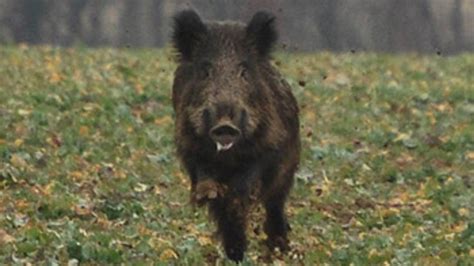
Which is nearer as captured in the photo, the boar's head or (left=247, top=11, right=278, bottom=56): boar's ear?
the boar's head

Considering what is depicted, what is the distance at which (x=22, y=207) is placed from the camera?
14258 mm

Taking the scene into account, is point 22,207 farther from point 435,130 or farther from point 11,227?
point 435,130

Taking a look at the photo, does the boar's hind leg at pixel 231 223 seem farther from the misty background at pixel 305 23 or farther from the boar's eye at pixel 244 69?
the misty background at pixel 305 23

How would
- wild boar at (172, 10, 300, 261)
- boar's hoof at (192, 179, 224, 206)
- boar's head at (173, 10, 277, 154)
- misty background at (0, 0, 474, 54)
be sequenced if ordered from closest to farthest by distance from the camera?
boar's head at (173, 10, 277, 154) < wild boar at (172, 10, 300, 261) < boar's hoof at (192, 179, 224, 206) < misty background at (0, 0, 474, 54)

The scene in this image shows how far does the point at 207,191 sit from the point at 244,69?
0.97m

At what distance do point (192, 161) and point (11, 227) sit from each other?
196cm

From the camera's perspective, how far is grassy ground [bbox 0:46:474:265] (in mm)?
12820

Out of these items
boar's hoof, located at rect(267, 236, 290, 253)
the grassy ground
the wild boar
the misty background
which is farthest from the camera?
the misty background

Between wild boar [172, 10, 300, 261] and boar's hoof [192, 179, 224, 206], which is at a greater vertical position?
wild boar [172, 10, 300, 261]

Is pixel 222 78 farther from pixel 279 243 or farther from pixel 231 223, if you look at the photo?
pixel 279 243

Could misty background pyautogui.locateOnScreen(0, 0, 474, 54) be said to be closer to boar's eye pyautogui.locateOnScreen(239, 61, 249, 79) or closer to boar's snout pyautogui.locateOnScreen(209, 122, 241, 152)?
boar's eye pyautogui.locateOnScreen(239, 61, 249, 79)

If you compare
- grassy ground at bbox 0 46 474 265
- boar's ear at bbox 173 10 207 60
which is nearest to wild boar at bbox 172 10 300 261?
boar's ear at bbox 173 10 207 60

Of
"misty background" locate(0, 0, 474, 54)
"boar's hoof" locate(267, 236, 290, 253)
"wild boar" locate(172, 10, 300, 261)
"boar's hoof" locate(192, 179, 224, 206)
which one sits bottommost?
"misty background" locate(0, 0, 474, 54)

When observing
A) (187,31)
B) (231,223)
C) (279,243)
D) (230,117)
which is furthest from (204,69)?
(279,243)
